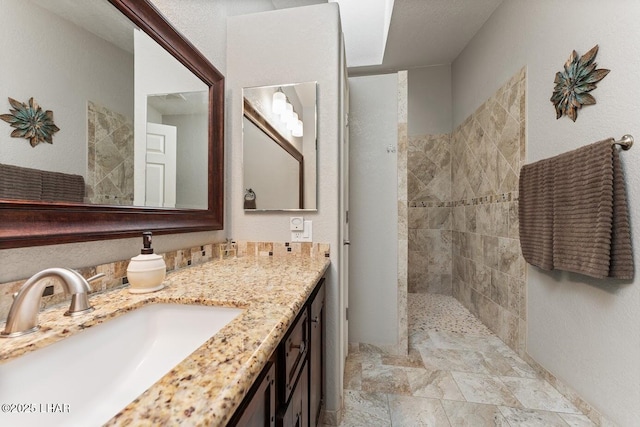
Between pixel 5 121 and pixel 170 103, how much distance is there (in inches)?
23.5

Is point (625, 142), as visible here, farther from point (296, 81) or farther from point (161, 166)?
point (161, 166)

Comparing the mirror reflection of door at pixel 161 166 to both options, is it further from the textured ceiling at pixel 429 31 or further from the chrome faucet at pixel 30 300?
the textured ceiling at pixel 429 31

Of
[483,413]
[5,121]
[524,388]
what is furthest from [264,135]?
[524,388]

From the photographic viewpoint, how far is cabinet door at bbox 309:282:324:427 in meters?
1.07

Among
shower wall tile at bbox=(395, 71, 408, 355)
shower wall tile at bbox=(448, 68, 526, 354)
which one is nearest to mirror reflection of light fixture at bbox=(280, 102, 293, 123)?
shower wall tile at bbox=(395, 71, 408, 355)

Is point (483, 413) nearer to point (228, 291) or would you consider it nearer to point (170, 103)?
point (228, 291)

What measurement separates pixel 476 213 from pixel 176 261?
9.14ft

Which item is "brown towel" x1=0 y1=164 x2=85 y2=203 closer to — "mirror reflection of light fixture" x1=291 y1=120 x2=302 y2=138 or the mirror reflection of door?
the mirror reflection of door

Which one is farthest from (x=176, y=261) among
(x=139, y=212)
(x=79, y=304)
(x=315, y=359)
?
(x=315, y=359)

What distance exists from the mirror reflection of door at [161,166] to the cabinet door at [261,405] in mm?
789

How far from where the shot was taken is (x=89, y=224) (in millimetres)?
794

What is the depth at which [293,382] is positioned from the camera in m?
0.83

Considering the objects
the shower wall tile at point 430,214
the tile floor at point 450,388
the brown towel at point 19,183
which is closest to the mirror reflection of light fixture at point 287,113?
the brown towel at point 19,183

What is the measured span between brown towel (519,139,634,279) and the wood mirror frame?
6.12 feet
